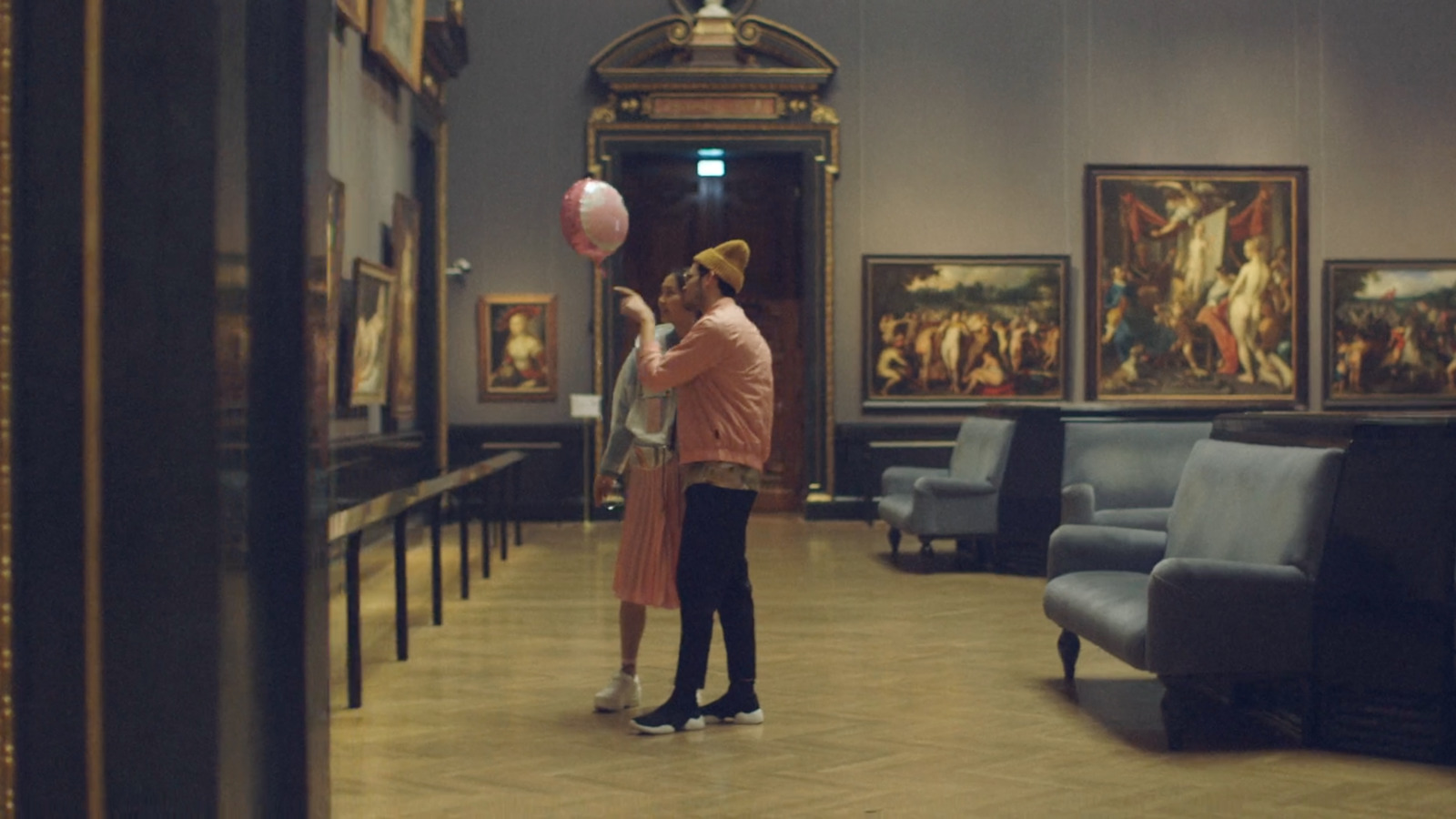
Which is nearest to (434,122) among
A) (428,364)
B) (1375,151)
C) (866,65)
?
(428,364)

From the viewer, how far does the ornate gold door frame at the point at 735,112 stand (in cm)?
1520

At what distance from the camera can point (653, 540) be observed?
5.77 meters

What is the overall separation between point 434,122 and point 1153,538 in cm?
953

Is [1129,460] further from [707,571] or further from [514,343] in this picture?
[514,343]

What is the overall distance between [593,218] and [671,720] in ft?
9.54

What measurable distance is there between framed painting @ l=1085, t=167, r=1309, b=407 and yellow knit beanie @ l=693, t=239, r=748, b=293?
34.6ft

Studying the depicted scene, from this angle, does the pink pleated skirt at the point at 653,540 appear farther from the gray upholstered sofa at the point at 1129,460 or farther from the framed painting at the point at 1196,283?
the framed painting at the point at 1196,283

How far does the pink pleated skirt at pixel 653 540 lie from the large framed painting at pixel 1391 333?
1193 centimetres

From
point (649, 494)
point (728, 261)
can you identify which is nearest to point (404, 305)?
point (649, 494)

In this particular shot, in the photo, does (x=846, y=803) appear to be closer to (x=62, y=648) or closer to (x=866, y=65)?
(x=62, y=648)

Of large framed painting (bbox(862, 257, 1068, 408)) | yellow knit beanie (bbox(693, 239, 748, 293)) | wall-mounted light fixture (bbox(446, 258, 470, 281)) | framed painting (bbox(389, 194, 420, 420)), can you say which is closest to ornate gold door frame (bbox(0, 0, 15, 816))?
yellow knit beanie (bbox(693, 239, 748, 293))

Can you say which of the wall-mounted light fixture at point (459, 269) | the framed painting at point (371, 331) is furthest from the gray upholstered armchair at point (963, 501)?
the wall-mounted light fixture at point (459, 269)

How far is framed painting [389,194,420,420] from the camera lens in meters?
11.9

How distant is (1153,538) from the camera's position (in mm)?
6617
